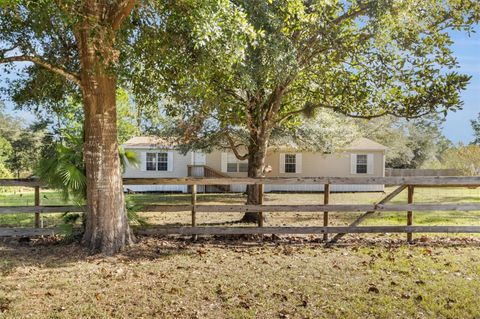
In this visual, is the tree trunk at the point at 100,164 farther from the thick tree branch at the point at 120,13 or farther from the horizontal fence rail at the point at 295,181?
the horizontal fence rail at the point at 295,181

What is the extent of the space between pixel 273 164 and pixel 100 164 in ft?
68.4

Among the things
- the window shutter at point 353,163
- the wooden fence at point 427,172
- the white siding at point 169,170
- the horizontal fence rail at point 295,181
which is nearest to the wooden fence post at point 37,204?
the horizontal fence rail at point 295,181

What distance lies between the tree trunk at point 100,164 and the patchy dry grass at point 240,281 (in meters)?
0.39

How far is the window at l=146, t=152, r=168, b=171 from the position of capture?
27094mm

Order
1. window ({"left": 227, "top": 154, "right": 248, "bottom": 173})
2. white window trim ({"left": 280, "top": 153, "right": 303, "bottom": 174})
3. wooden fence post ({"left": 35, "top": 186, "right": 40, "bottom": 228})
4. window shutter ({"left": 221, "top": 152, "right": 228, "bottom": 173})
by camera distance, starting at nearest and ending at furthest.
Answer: wooden fence post ({"left": 35, "top": 186, "right": 40, "bottom": 228}) < window shutter ({"left": 221, "top": 152, "right": 228, "bottom": 173}) < window ({"left": 227, "top": 154, "right": 248, "bottom": 173}) < white window trim ({"left": 280, "top": 153, "right": 303, "bottom": 174})

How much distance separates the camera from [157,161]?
1072 inches

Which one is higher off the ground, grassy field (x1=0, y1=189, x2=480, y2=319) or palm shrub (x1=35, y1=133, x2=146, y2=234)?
palm shrub (x1=35, y1=133, x2=146, y2=234)

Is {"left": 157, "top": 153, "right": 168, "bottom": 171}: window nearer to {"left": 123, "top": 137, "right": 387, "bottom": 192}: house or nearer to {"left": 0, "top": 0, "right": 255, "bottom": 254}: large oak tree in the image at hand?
{"left": 123, "top": 137, "right": 387, "bottom": 192}: house

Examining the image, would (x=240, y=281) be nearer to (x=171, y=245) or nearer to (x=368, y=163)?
(x=171, y=245)

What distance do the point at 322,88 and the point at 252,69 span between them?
384 cm

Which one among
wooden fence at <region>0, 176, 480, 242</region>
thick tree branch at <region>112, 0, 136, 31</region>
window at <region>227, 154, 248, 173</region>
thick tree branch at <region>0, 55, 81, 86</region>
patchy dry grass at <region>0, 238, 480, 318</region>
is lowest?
patchy dry grass at <region>0, 238, 480, 318</region>

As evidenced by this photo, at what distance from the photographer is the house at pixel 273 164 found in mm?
26938

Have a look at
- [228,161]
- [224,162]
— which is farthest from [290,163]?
[224,162]

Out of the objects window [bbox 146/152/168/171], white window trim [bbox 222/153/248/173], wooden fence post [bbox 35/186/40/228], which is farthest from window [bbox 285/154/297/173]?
wooden fence post [bbox 35/186/40/228]
